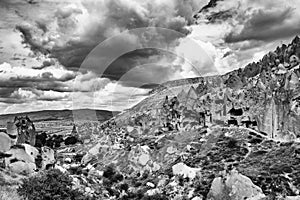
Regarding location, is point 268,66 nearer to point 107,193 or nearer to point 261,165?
point 261,165

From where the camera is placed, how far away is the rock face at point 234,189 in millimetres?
39438

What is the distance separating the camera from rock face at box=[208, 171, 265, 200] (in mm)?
39438

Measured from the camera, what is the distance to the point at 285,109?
69.2m

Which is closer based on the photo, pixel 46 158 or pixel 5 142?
pixel 5 142

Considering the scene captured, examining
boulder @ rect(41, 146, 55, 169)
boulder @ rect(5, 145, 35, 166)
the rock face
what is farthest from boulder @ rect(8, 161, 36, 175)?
the rock face

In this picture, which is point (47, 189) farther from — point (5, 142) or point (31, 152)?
point (5, 142)

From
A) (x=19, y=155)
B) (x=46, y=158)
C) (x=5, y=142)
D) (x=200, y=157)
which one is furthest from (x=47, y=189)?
(x=200, y=157)

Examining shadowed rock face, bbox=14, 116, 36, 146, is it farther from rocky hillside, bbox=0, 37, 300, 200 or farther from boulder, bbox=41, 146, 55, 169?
boulder, bbox=41, 146, 55, 169

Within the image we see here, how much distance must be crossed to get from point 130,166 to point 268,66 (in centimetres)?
12380

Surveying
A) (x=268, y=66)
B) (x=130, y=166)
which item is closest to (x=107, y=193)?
(x=130, y=166)

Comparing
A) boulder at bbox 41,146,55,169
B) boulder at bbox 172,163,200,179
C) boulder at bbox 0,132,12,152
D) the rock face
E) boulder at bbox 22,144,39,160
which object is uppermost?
boulder at bbox 0,132,12,152

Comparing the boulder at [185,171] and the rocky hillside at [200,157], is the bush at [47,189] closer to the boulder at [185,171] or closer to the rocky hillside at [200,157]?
the rocky hillside at [200,157]

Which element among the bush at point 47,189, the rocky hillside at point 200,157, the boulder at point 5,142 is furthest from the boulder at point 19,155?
the bush at point 47,189

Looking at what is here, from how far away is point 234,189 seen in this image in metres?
40.2
